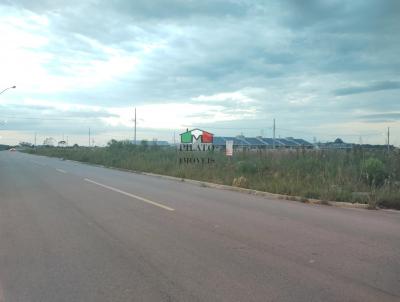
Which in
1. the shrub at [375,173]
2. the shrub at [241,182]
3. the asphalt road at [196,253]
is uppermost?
the shrub at [375,173]

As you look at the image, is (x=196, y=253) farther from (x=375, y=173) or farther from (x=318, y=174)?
(x=318, y=174)

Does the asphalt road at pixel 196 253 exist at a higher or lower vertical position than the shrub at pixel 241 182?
lower

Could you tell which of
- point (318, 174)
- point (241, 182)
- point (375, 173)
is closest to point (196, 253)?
point (375, 173)

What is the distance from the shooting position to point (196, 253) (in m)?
6.93

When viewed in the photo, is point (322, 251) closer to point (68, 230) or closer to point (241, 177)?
point (68, 230)

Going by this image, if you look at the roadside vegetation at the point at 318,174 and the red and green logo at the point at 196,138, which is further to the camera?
the red and green logo at the point at 196,138

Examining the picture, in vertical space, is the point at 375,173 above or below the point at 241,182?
above

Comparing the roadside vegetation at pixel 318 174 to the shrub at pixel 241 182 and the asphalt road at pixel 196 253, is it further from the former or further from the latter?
the asphalt road at pixel 196 253

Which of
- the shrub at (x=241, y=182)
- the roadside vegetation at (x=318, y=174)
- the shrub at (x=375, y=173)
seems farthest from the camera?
the shrub at (x=241, y=182)

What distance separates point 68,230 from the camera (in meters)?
8.90

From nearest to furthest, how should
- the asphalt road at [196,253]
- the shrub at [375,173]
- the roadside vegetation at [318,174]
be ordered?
the asphalt road at [196,253]
the roadside vegetation at [318,174]
the shrub at [375,173]

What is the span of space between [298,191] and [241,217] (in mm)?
5250

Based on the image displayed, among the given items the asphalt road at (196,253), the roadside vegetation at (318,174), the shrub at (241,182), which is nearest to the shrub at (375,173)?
the roadside vegetation at (318,174)

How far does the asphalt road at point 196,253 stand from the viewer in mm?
5289
